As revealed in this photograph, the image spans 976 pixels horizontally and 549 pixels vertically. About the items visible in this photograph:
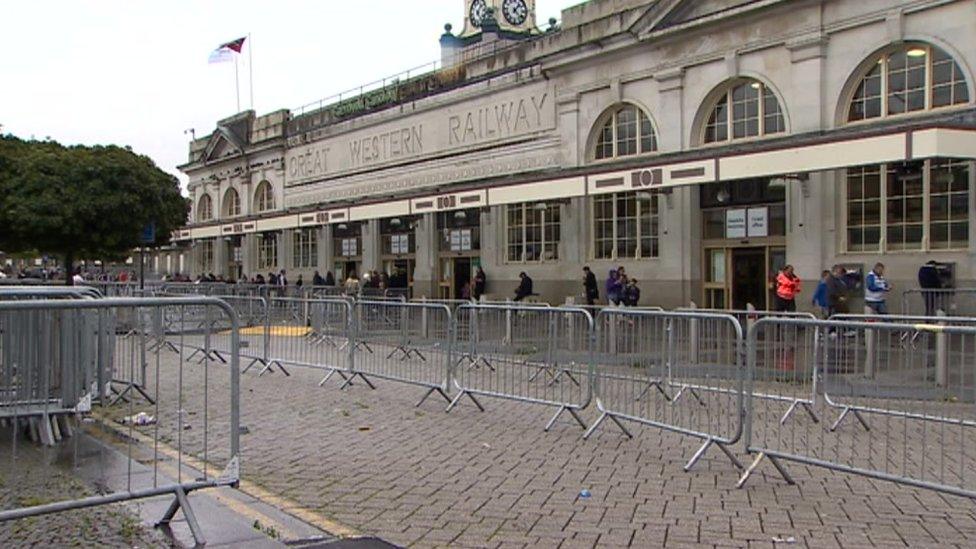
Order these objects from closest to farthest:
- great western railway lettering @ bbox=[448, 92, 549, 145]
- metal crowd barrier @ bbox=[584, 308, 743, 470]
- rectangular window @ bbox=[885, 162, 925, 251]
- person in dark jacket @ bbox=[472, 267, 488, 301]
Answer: metal crowd barrier @ bbox=[584, 308, 743, 470] → rectangular window @ bbox=[885, 162, 925, 251] → person in dark jacket @ bbox=[472, 267, 488, 301] → great western railway lettering @ bbox=[448, 92, 549, 145]

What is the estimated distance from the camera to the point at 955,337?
6.76 m

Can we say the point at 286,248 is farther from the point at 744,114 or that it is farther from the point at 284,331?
the point at 284,331

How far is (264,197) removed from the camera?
45125 millimetres

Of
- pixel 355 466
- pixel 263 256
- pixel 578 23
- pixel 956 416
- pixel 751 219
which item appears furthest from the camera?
pixel 263 256

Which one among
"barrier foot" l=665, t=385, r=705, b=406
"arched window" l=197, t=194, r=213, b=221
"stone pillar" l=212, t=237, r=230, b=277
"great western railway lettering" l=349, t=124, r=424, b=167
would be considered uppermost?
"great western railway lettering" l=349, t=124, r=424, b=167

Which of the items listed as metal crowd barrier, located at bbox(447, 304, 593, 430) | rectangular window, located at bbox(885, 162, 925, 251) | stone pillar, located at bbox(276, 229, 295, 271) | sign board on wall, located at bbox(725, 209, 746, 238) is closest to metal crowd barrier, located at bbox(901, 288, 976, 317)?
rectangular window, located at bbox(885, 162, 925, 251)

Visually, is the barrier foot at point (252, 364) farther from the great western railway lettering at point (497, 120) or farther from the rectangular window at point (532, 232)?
the great western railway lettering at point (497, 120)

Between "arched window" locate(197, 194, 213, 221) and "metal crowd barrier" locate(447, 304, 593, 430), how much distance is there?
42026mm

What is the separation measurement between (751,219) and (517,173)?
28.8 ft

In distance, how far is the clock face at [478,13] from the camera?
35812 mm

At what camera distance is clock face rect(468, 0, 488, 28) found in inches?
1410

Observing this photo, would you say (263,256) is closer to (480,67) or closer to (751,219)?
(480,67)

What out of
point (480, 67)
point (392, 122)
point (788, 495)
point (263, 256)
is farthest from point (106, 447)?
point (263, 256)

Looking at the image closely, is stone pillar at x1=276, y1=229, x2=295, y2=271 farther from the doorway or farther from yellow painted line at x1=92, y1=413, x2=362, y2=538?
yellow painted line at x1=92, y1=413, x2=362, y2=538
